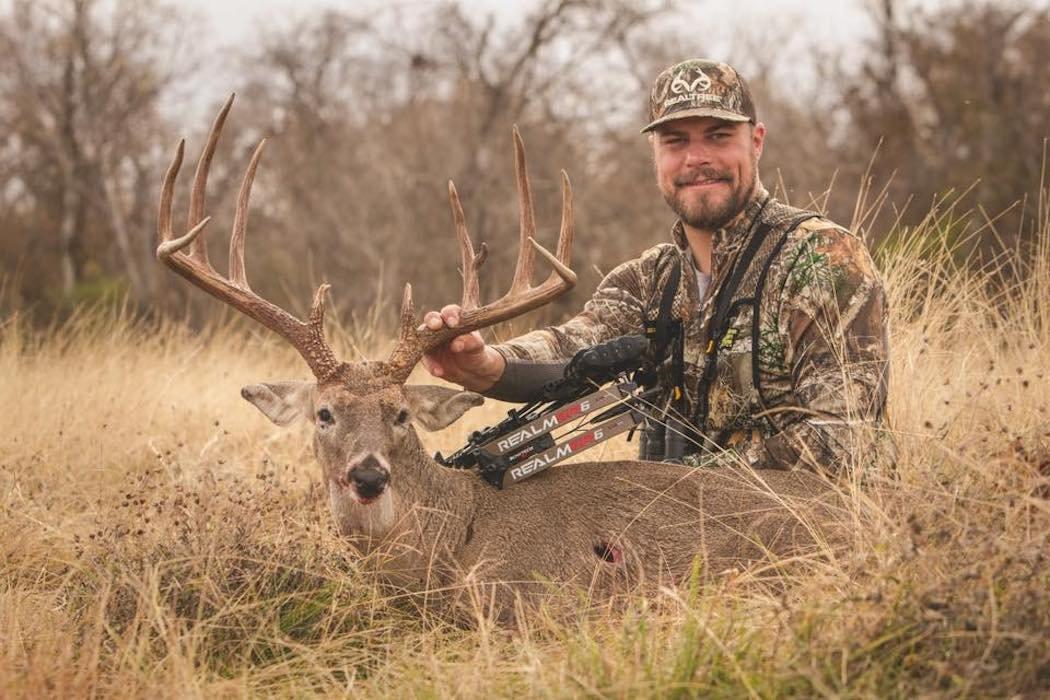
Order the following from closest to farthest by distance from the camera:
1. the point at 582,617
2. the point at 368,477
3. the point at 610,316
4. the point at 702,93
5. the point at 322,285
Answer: the point at 582,617 → the point at 368,477 → the point at 322,285 → the point at 702,93 → the point at 610,316

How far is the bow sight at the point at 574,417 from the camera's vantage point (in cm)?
434

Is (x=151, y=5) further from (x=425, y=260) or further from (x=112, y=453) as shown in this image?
(x=112, y=453)

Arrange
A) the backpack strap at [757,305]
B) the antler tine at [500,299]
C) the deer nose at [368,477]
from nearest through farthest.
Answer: the deer nose at [368,477], the antler tine at [500,299], the backpack strap at [757,305]

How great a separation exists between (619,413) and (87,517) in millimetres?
2282

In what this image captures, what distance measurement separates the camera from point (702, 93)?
4.72m

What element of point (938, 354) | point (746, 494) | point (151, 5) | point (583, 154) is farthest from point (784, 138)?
point (746, 494)

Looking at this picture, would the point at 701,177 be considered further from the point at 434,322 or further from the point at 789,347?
the point at 434,322

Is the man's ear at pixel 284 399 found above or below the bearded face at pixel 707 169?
below

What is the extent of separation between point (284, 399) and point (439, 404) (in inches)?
22.6

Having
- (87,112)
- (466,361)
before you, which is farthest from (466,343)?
(87,112)

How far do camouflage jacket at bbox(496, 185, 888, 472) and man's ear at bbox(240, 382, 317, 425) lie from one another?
0.78m

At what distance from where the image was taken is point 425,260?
17938 millimetres

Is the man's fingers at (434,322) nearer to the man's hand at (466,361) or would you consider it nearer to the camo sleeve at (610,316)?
the man's hand at (466,361)

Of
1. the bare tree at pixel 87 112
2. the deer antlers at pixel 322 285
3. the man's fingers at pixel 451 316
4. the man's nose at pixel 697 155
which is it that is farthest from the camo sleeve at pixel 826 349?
Answer: the bare tree at pixel 87 112
